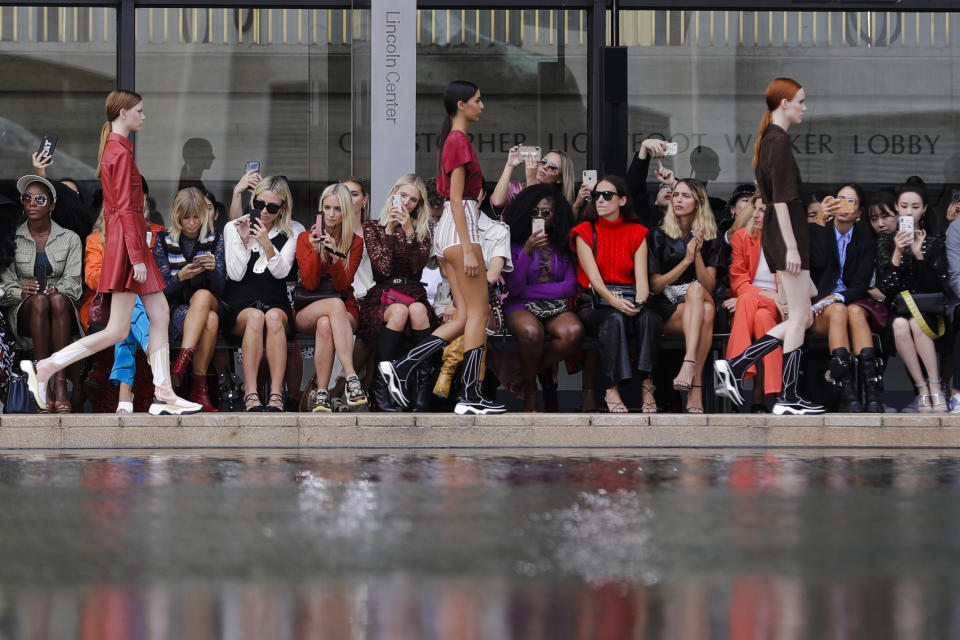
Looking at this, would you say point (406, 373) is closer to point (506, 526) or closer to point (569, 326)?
point (569, 326)

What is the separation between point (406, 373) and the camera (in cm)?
1038

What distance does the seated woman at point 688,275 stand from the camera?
10695mm

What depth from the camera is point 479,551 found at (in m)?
5.59

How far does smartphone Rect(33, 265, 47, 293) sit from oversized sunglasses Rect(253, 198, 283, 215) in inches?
58.8

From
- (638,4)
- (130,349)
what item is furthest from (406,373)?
(638,4)

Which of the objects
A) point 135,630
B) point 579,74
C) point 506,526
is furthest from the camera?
point 579,74

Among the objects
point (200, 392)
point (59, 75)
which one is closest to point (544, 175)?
point (200, 392)

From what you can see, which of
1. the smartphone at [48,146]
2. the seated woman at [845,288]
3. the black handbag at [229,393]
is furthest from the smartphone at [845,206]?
the smartphone at [48,146]

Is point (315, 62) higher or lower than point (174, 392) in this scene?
higher

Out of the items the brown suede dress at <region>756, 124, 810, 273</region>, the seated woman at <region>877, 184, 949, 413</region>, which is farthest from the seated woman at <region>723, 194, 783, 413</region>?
the seated woman at <region>877, 184, 949, 413</region>

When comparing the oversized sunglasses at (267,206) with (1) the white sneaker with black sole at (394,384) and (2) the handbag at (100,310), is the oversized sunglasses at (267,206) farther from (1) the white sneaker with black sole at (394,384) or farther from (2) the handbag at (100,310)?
(1) the white sneaker with black sole at (394,384)

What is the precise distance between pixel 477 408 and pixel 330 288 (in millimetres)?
1543

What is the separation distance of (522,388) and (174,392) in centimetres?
237

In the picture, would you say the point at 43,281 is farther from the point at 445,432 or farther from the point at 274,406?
the point at 445,432
